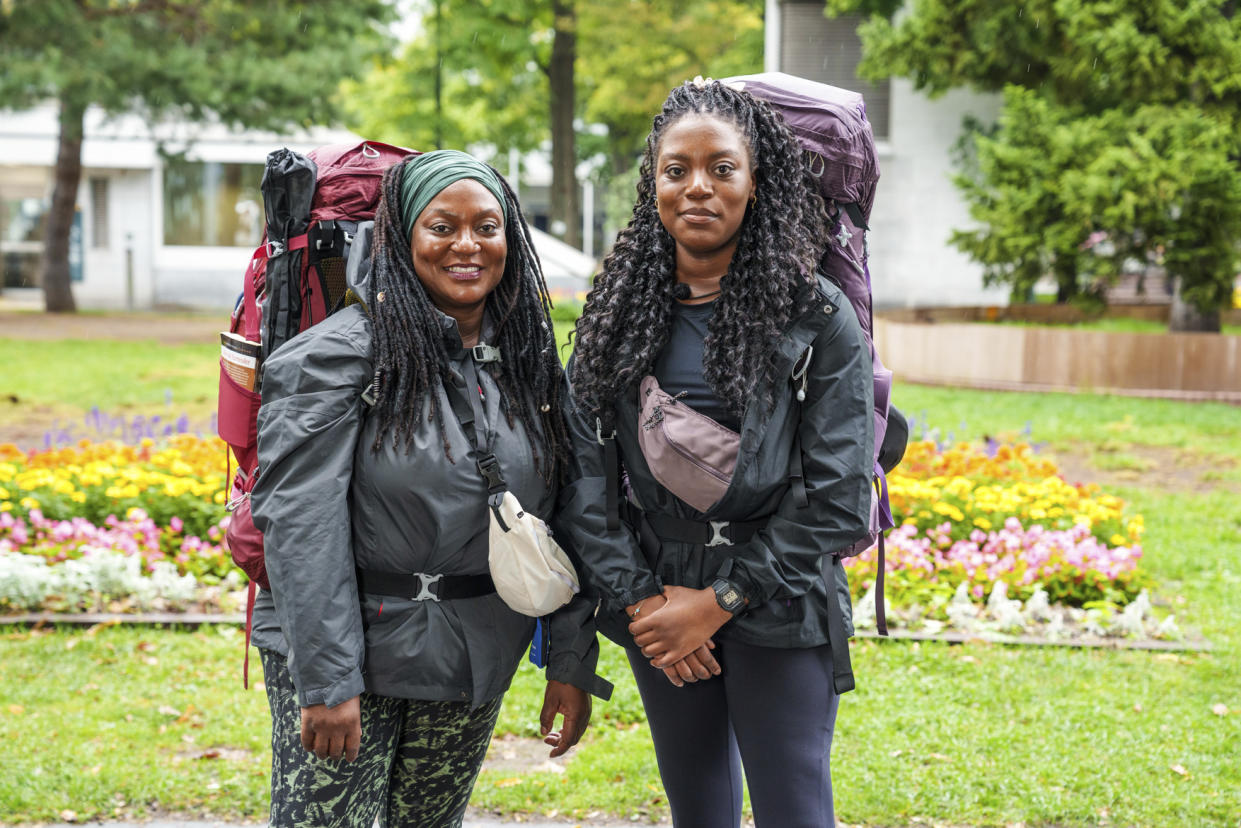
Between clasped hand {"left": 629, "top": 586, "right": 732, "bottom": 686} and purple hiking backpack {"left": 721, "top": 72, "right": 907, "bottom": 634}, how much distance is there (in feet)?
1.16

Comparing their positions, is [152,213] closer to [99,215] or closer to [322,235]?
[99,215]

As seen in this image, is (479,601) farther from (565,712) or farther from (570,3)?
(570,3)

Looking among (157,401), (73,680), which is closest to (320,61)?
(157,401)

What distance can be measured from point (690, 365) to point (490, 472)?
1.55 feet

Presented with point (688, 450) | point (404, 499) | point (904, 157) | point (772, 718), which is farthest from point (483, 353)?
point (904, 157)

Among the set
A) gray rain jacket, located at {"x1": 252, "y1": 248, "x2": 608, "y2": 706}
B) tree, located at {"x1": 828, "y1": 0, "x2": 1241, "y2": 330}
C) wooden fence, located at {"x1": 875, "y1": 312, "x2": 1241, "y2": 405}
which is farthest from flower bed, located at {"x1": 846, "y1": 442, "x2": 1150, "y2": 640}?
tree, located at {"x1": 828, "y1": 0, "x2": 1241, "y2": 330}

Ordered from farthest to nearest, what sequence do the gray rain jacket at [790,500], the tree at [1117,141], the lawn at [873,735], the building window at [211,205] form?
the building window at [211,205], the tree at [1117,141], the lawn at [873,735], the gray rain jacket at [790,500]

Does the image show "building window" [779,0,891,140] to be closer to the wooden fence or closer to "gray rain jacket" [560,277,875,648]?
the wooden fence

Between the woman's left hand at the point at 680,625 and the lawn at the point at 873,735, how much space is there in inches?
66.6

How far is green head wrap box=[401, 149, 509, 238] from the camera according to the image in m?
2.53

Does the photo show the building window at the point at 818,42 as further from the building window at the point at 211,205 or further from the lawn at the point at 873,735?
the lawn at the point at 873,735

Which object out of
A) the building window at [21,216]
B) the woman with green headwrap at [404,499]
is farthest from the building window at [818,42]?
the woman with green headwrap at [404,499]

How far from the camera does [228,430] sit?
8.68 feet

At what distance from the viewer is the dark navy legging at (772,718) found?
8.36 ft
